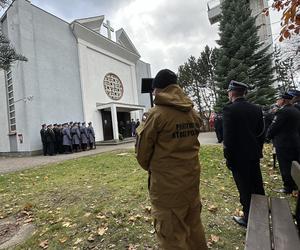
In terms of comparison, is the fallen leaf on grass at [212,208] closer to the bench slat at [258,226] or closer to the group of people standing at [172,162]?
the bench slat at [258,226]

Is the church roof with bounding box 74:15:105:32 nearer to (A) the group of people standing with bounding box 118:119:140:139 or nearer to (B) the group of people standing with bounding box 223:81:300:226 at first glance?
(A) the group of people standing with bounding box 118:119:140:139

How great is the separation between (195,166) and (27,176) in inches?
312

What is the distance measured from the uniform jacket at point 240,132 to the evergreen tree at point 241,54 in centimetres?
1776

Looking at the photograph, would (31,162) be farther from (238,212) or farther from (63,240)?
(238,212)

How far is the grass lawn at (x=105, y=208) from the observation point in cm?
371

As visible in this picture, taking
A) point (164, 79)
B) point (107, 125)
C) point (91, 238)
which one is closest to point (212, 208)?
point (91, 238)

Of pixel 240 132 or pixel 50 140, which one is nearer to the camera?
pixel 240 132

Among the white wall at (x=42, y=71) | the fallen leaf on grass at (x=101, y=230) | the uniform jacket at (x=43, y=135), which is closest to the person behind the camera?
the fallen leaf on grass at (x=101, y=230)

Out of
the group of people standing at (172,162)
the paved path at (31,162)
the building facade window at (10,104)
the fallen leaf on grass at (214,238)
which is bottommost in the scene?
the fallen leaf on grass at (214,238)

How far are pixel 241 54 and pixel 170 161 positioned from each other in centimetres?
2065

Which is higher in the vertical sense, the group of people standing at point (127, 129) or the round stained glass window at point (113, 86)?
the round stained glass window at point (113, 86)

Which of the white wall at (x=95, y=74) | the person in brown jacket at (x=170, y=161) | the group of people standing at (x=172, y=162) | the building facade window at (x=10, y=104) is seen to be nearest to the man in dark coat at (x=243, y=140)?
the group of people standing at (x=172, y=162)

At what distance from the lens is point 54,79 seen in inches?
827

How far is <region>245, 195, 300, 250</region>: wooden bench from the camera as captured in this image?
7.99 ft
